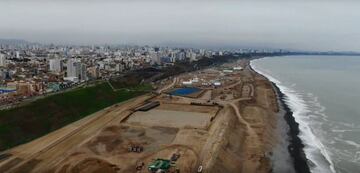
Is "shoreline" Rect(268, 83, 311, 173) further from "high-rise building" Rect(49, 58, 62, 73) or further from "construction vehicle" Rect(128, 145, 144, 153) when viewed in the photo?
"high-rise building" Rect(49, 58, 62, 73)

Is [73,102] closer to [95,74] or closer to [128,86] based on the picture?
[128,86]

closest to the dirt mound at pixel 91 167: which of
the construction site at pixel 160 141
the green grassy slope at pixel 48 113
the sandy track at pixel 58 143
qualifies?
the construction site at pixel 160 141

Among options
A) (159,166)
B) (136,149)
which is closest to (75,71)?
(136,149)

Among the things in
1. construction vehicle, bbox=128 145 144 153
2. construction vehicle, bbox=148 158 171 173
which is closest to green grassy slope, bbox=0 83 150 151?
construction vehicle, bbox=128 145 144 153

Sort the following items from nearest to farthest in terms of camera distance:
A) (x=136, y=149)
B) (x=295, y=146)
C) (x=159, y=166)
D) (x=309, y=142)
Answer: (x=159, y=166)
(x=136, y=149)
(x=295, y=146)
(x=309, y=142)

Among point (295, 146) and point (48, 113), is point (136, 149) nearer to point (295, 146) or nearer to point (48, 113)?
point (295, 146)

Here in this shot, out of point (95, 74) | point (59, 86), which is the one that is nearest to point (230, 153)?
point (59, 86)
